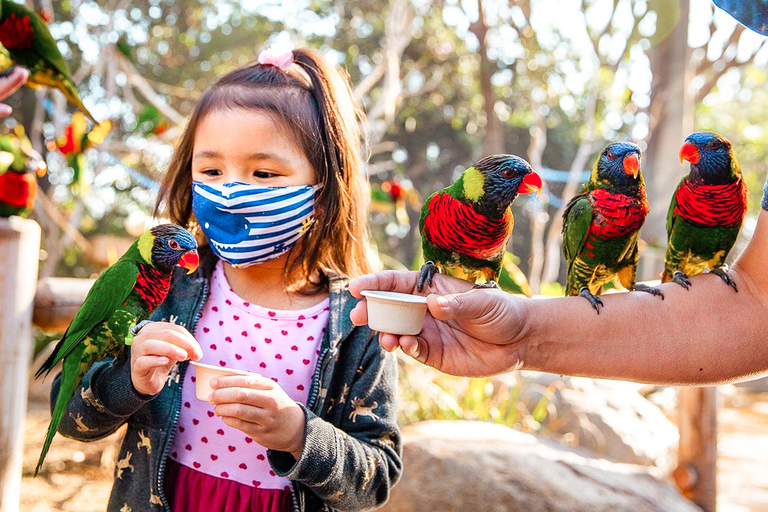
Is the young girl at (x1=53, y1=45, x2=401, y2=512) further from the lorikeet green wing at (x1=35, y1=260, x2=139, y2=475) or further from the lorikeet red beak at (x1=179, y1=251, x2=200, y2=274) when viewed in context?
the lorikeet red beak at (x1=179, y1=251, x2=200, y2=274)

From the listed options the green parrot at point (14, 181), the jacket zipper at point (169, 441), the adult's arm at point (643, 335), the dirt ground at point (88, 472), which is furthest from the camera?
the dirt ground at point (88, 472)

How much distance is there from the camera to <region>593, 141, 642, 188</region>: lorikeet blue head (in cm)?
81

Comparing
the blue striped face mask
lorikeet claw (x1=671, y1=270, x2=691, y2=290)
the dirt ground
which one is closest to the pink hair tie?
the blue striped face mask

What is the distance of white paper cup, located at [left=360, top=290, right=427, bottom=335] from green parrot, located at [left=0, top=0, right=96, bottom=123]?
3.18ft

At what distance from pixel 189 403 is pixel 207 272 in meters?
0.27

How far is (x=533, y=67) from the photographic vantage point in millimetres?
6098

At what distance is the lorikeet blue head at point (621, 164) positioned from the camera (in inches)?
32.1

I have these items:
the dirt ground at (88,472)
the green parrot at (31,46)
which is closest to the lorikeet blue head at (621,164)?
the green parrot at (31,46)

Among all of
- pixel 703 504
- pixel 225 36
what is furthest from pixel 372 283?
pixel 225 36

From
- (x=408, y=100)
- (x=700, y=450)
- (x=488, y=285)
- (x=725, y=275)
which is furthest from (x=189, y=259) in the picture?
(x=408, y=100)

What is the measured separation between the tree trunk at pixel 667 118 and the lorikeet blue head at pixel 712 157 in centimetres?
366

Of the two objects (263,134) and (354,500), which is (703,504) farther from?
(263,134)

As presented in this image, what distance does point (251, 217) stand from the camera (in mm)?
1076

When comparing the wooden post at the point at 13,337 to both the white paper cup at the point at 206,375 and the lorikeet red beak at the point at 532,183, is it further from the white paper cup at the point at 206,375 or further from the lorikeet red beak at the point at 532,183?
the lorikeet red beak at the point at 532,183
